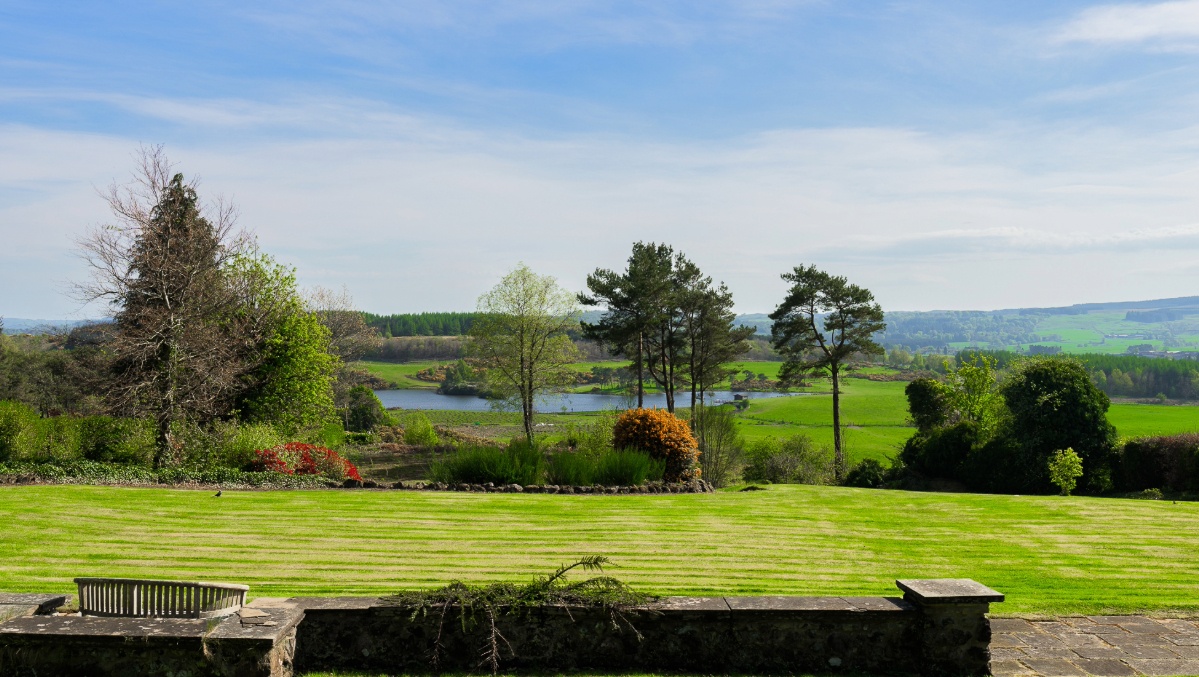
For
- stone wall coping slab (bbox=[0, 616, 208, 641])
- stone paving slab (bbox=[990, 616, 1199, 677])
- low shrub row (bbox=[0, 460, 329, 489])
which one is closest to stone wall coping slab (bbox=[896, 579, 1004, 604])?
stone paving slab (bbox=[990, 616, 1199, 677])

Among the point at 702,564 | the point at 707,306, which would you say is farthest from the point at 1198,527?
the point at 707,306

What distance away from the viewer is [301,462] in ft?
54.9

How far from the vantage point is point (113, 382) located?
1859 cm

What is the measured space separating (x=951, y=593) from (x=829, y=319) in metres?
31.7

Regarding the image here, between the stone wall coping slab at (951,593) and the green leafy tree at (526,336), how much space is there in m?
31.8

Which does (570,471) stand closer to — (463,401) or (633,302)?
(633,302)

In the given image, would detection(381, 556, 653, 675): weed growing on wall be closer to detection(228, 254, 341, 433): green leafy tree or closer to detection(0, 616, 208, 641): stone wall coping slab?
detection(0, 616, 208, 641): stone wall coping slab

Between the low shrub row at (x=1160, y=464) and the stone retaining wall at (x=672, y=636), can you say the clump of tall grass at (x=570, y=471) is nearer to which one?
the stone retaining wall at (x=672, y=636)

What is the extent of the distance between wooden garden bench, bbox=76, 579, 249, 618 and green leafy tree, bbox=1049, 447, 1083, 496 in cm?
2200

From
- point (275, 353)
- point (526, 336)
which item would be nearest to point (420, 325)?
point (526, 336)

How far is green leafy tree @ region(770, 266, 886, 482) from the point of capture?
35375 mm

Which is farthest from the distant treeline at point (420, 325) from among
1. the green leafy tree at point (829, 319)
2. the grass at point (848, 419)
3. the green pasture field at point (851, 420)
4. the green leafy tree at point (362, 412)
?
the green leafy tree at point (829, 319)

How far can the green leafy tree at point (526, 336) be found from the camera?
37.1m

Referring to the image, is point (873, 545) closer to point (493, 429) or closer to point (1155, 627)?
point (1155, 627)
